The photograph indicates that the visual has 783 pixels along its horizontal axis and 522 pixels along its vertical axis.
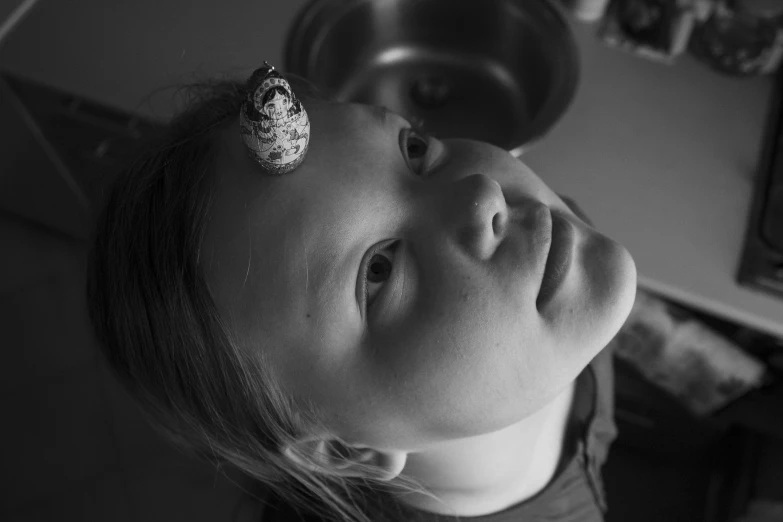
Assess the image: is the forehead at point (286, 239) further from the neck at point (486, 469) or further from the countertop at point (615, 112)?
the countertop at point (615, 112)

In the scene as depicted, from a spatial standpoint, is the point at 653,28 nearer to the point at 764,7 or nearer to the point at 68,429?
the point at 764,7

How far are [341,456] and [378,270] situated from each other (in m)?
0.24

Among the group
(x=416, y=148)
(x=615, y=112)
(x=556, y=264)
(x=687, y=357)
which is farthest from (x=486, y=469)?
(x=615, y=112)

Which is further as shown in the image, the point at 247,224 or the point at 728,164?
the point at 728,164

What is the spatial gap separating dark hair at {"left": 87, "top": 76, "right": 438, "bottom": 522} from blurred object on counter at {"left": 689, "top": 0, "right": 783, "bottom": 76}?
0.76 metres

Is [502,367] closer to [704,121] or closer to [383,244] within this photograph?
[383,244]

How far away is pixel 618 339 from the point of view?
121cm

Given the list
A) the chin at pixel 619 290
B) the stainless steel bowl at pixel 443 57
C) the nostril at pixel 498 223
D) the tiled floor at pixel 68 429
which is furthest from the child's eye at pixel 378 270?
the tiled floor at pixel 68 429

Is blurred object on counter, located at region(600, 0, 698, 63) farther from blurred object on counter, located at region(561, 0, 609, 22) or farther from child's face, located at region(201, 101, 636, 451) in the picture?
child's face, located at region(201, 101, 636, 451)

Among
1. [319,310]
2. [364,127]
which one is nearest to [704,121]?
[364,127]

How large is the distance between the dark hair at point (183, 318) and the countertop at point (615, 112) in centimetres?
32

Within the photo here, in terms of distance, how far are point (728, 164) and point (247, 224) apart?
2.66ft

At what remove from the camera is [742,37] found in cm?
107

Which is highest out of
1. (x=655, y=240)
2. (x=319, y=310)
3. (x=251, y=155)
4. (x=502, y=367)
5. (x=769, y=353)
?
(x=251, y=155)
